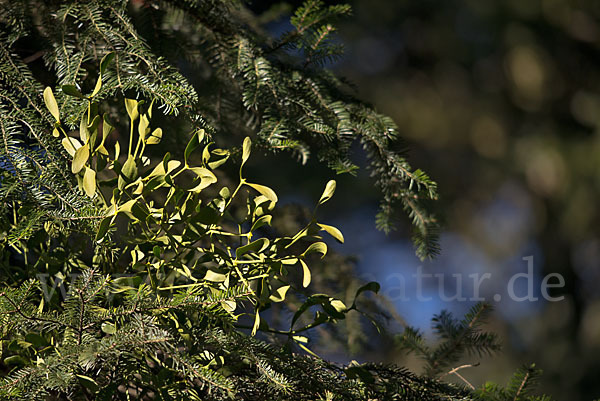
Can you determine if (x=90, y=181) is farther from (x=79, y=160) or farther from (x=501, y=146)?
(x=501, y=146)

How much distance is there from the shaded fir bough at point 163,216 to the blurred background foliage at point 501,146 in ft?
3.27

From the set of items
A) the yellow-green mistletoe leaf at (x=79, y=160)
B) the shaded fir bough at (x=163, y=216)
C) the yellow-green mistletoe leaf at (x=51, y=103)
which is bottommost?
the shaded fir bough at (x=163, y=216)

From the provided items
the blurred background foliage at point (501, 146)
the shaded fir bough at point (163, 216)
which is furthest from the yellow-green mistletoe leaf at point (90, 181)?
the blurred background foliage at point (501, 146)

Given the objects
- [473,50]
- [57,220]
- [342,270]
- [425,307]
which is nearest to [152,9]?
[57,220]

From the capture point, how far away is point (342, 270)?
0.63 m

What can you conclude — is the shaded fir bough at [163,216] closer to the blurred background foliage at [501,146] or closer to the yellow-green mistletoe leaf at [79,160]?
the yellow-green mistletoe leaf at [79,160]

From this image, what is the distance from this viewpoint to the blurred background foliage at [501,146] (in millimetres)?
1514

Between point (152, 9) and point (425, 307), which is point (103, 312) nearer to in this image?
point (152, 9)

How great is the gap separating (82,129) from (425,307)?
75cm

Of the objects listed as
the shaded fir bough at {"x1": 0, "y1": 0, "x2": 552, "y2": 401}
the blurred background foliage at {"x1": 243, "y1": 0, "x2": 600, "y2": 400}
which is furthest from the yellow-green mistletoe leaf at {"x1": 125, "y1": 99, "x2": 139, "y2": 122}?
the blurred background foliage at {"x1": 243, "y1": 0, "x2": 600, "y2": 400}

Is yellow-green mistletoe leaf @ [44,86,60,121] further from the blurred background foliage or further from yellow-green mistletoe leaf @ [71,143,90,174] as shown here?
the blurred background foliage

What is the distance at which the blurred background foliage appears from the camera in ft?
4.97

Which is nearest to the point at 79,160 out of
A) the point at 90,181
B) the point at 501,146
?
the point at 90,181

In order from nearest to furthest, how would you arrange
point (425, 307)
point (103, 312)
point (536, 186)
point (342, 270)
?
point (103, 312) → point (342, 270) → point (425, 307) → point (536, 186)
